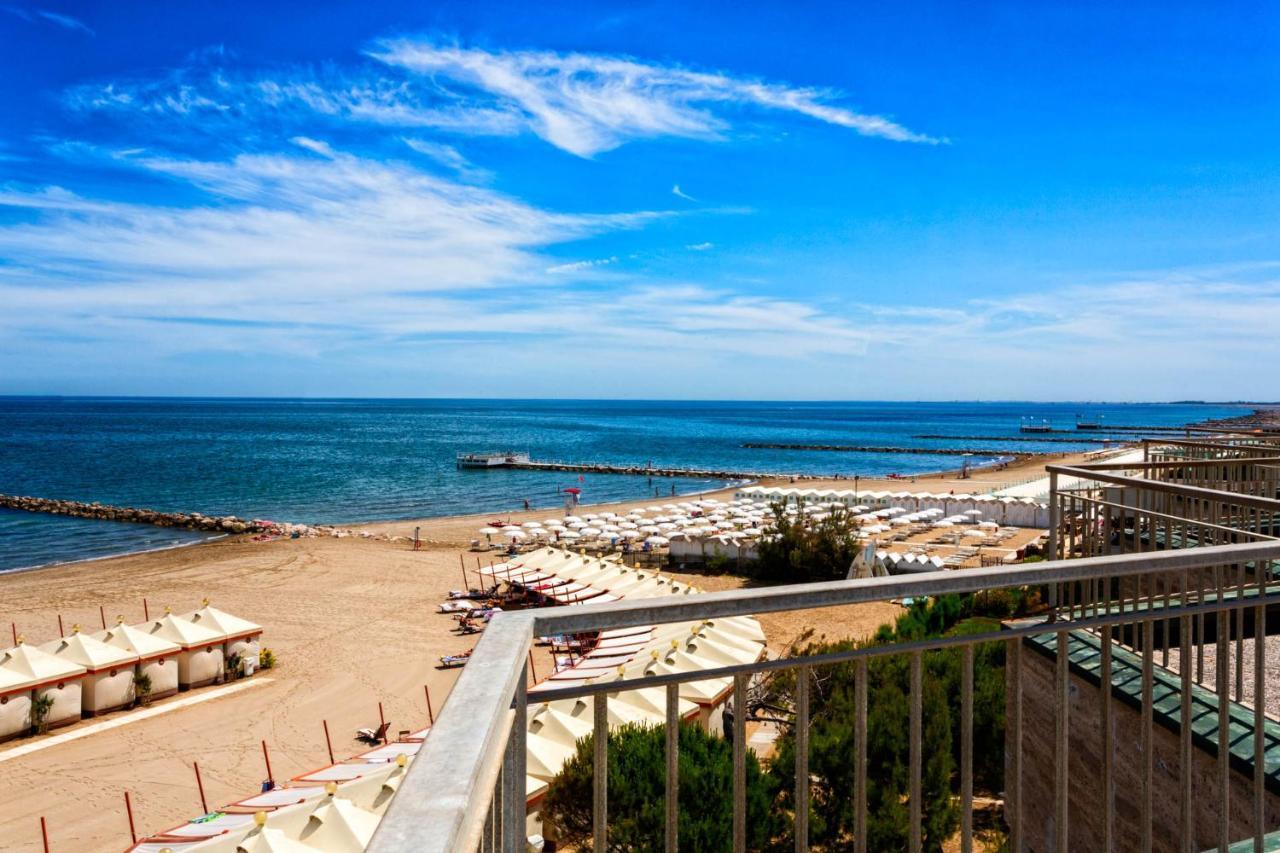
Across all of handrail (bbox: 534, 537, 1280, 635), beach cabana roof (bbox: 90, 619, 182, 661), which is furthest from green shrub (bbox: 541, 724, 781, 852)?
beach cabana roof (bbox: 90, 619, 182, 661)

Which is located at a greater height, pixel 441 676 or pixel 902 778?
pixel 902 778

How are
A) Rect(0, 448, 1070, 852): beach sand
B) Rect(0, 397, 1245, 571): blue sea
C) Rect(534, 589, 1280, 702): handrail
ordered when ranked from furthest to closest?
1. Rect(0, 397, 1245, 571): blue sea
2. Rect(0, 448, 1070, 852): beach sand
3. Rect(534, 589, 1280, 702): handrail

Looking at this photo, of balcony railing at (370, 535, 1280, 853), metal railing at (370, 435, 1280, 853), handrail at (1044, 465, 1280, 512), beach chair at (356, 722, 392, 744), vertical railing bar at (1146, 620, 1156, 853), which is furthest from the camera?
beach chair at (356, 722, 392, 744)

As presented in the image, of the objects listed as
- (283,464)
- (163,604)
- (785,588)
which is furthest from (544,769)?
(283,464)

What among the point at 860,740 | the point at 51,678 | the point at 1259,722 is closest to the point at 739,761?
the point at 860,740

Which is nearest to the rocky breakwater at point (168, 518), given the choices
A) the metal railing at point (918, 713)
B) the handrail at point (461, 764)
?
the metal railing at point (918, 713)

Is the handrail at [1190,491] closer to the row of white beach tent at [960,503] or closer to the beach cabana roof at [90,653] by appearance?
the beach cabana roof at [90,653]

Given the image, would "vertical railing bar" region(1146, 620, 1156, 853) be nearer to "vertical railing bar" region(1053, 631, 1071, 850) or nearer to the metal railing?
the metal railing

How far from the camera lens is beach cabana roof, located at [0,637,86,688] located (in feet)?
43.4

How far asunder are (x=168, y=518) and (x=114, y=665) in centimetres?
2807

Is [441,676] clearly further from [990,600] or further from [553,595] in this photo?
[990,600]

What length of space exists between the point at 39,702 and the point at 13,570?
19.4 meters

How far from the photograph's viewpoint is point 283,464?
220ft

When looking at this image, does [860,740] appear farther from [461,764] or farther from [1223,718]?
[461,764]
